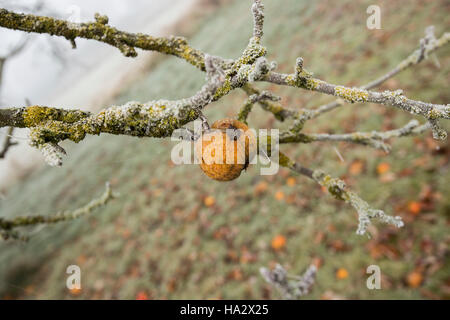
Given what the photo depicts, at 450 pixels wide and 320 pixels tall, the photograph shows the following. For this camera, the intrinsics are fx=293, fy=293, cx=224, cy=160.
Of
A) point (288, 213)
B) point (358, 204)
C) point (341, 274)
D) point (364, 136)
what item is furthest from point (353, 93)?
point (288, 213)

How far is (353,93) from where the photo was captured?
44.4 inches

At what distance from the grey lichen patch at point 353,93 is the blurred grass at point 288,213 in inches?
128

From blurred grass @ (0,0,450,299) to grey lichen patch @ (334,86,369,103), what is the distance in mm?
3243

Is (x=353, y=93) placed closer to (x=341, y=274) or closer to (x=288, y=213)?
(x=341, y=274)

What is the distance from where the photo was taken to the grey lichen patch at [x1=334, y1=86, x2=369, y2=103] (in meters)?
1.11

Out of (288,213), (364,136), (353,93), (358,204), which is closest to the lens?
(353,93)

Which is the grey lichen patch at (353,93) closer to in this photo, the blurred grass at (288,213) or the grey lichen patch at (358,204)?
the grey lichen patch at (358,204)

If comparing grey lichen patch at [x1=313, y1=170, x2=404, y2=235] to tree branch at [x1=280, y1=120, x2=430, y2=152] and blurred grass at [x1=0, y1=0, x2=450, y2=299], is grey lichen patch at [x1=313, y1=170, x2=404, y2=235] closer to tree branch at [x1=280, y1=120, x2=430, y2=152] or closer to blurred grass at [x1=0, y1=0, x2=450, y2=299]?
tree branch at [x1=280, y1=120, x2=430, y2=152]

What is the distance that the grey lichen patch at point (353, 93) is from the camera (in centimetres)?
111

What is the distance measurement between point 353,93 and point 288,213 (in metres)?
4.15

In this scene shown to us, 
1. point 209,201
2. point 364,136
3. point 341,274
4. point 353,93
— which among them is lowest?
point 341,274

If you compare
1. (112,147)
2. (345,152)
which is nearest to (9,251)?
(112,147)

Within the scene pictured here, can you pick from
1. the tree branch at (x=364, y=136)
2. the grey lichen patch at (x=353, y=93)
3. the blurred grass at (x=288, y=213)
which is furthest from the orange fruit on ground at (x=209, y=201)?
the grey lichen patch at (x=353, y=93)

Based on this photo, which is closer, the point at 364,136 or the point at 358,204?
the point at 358,204
